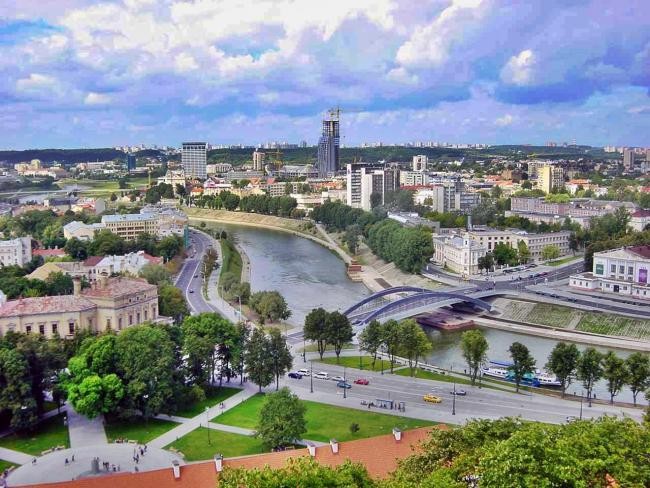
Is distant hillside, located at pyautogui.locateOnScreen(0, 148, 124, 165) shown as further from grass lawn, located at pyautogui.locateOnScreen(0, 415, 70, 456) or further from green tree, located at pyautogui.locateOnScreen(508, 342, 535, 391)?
green tree, located at pyautogui.locateOnScreen(508, 342, 535, 391)

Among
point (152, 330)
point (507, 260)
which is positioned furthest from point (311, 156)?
point (152, 330)

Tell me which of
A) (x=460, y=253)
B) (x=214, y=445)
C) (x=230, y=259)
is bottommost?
(x=214, y=445)

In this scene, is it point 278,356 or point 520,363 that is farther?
point 520,363

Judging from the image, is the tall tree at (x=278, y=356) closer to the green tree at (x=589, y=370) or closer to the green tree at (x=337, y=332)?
the green tree at (x=337, y=332)

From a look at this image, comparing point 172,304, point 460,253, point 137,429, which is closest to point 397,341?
point 137,429

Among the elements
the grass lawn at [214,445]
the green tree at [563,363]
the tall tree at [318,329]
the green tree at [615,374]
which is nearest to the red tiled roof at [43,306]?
the tall tree at [318,329]

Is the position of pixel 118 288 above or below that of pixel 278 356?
above

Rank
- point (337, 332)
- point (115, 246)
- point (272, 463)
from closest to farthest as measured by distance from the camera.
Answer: point (272, 463)
point (337, 332)
point (115, 246)

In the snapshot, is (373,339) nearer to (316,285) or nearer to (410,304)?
(410,304)
